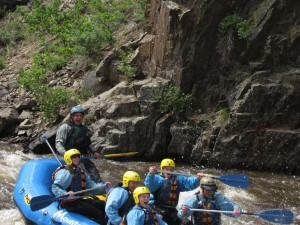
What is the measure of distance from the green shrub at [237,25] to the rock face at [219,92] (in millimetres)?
23

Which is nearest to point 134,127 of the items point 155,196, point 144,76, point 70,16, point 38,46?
point 144,76

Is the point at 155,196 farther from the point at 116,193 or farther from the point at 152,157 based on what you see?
the point at 152,157

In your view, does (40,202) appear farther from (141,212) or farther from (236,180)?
(236,180)

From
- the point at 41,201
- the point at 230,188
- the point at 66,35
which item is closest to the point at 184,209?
the point at 41,201

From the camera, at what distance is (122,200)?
5.55 meters

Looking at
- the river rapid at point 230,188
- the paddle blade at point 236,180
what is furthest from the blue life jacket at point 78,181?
the paddle blade at point 236,180

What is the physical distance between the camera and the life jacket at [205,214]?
562cm

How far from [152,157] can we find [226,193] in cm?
253

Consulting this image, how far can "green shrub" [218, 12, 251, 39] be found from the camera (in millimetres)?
10570

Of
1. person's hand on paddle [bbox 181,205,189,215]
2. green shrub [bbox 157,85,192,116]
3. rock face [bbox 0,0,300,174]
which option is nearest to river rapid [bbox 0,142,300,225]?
rock face [bbox 0,0,300,174]

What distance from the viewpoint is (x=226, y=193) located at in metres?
8.79

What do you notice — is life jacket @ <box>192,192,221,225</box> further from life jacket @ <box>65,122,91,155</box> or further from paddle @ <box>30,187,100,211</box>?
life jacket @ <box>65,122,91,155</box>

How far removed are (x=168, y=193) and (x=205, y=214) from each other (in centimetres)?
66

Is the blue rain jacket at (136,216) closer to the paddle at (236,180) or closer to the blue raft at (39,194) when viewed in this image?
the blue raft at (39,194)
